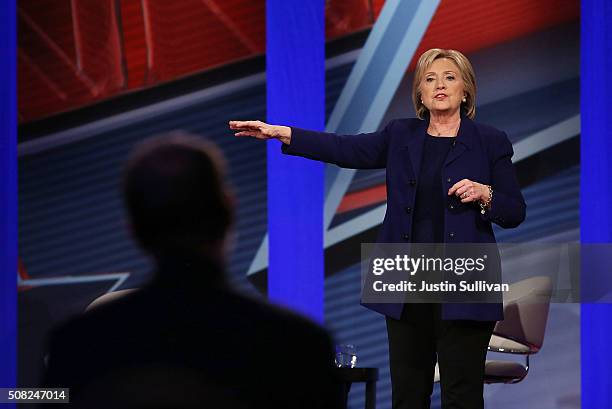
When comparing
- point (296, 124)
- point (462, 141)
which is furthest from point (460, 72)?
point (296, 124)

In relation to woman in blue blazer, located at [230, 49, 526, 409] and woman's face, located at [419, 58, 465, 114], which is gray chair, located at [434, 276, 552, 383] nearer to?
woman in blue blazer, located at [230, 49, 526, 409]

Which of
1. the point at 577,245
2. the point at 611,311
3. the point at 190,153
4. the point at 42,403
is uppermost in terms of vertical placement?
the point at 577,245

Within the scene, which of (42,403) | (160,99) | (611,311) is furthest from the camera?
(160,99)

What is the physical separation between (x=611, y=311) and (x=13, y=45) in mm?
2907

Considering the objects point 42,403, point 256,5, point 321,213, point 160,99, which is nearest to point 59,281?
point 160,99

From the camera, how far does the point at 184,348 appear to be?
35.3 inches

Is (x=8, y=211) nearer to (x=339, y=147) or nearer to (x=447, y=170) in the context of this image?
(x=339, y=147)

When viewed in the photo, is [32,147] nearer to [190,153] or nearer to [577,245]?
[577,245]

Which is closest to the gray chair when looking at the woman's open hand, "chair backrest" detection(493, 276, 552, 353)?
"chair backrest" detection(493, 276, 552, 353)

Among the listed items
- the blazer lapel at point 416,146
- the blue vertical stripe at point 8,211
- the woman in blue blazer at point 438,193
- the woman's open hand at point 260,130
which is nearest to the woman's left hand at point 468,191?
the woman in blue blazer at point 438,193

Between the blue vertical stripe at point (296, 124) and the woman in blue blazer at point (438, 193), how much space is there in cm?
→ 153

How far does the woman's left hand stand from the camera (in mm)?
2281

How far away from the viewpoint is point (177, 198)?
2.94 feet

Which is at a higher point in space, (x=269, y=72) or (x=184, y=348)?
(x=269, y=72)
